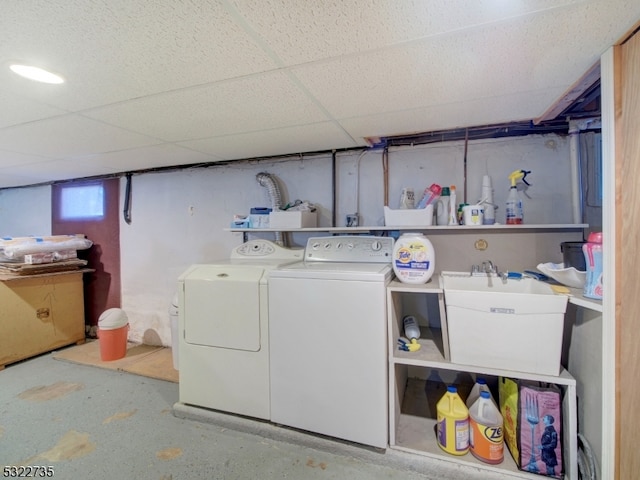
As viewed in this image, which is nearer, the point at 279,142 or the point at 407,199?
the point at 407,199

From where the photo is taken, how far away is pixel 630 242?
3.52 feet

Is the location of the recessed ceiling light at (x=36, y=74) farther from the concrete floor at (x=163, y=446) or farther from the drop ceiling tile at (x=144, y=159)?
→ the concrete floor at (x=163, y=446)

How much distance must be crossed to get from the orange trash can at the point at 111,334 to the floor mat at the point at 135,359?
0.07 metres

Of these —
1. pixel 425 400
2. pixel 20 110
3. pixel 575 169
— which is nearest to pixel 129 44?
pixel 20 110

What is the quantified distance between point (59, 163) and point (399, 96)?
3.17 metres

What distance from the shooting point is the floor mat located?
9.09 ft

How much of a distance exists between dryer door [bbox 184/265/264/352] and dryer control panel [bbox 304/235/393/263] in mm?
503

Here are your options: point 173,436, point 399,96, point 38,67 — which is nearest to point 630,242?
point 399,96

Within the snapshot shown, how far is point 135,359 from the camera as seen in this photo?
3.05 metres

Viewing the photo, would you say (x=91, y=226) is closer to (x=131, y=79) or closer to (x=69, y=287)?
(x=69, y=287)

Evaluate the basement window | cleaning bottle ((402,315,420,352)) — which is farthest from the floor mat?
cleaning bottle ((402,315,420,352))

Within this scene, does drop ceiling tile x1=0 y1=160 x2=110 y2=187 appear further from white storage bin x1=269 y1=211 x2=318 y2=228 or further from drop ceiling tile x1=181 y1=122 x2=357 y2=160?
white storage bin x1=269 y1=211 x2=318 y2=228

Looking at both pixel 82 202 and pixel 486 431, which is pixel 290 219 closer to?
pixel 486 431

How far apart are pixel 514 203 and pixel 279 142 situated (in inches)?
66.7
